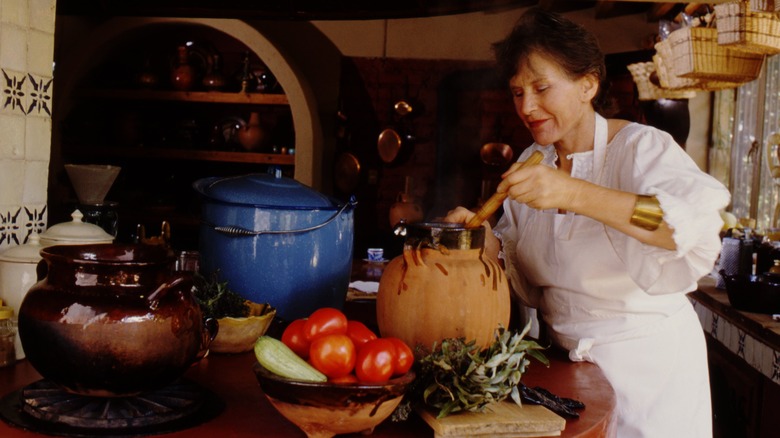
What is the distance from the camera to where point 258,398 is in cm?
146

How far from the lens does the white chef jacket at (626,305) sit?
1973 millimetres

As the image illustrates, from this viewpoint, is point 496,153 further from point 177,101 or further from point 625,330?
point 625,330

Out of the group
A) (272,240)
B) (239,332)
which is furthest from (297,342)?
(272,240)

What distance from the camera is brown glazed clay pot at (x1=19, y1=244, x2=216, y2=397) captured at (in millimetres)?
1245

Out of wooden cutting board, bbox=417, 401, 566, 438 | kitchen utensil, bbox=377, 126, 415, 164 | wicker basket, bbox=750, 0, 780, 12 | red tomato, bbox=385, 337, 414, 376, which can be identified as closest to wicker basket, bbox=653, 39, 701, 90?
wicker basket, bbox=750, 0, 780, 12

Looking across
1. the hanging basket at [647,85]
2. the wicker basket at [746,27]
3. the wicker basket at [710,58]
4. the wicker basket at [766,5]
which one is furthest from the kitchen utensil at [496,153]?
the wicker basket at [766,5]

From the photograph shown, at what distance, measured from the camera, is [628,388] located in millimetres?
2092

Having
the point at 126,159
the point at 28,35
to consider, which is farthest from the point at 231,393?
the point at 126,159

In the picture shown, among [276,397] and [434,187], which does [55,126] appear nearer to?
[434,187]

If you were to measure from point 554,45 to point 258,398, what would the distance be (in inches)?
49.0

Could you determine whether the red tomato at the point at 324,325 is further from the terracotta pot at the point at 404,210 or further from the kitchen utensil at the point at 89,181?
the terracotta pot at the point at 404,210

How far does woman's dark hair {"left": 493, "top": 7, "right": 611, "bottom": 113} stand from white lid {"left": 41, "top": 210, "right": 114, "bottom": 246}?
1.18 meters

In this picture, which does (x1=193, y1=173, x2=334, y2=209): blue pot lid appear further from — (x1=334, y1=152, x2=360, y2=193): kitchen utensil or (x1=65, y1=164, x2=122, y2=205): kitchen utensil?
(x1=334, y1=152, x2=360, y2=193): kitchen utensil

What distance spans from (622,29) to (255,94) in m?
3.28
